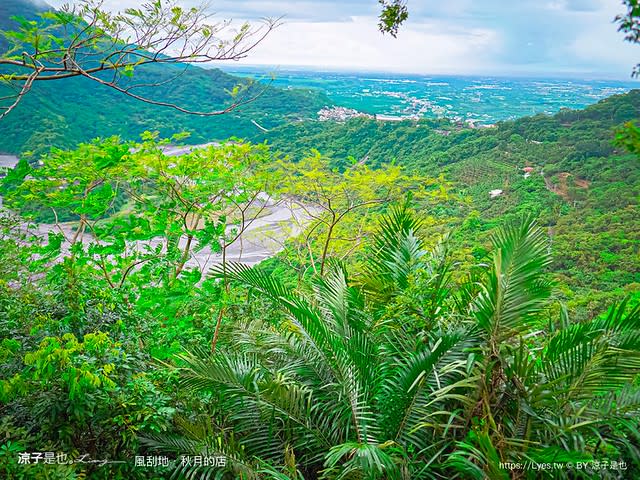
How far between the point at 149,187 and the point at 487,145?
62.3 feet

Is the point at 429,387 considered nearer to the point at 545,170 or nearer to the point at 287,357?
the point at 287,357

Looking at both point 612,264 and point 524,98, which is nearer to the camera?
point 612,264

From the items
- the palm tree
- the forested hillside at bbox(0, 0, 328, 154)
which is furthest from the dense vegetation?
the forested hillside at bbox(0, 0, 328, 154)

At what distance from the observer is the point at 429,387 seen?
2861 millimetres

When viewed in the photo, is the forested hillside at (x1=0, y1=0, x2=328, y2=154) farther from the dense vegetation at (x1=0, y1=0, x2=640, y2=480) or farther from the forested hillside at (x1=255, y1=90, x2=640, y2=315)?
the dense vegetation at (x1=0, y1=0, x2=640, y2=480)

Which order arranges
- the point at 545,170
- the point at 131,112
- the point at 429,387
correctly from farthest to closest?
the point at 131,112 → the point at 545,170 → the point at 429,387

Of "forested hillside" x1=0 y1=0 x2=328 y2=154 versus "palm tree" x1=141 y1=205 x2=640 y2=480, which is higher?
"forested hillside" x1=0 y1=0 x2=328 y2=154

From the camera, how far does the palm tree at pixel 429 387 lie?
2.52 metres

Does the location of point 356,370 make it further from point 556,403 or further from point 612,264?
point 612,264

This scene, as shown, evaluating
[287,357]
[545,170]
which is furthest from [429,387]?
[545,170]

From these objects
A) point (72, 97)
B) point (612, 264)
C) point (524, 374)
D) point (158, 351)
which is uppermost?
point (72, 97)

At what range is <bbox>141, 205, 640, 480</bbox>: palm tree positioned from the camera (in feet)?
8.27

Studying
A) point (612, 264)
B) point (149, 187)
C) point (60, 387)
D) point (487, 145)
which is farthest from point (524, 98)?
point (60, 387)

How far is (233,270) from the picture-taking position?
3.53 meters
